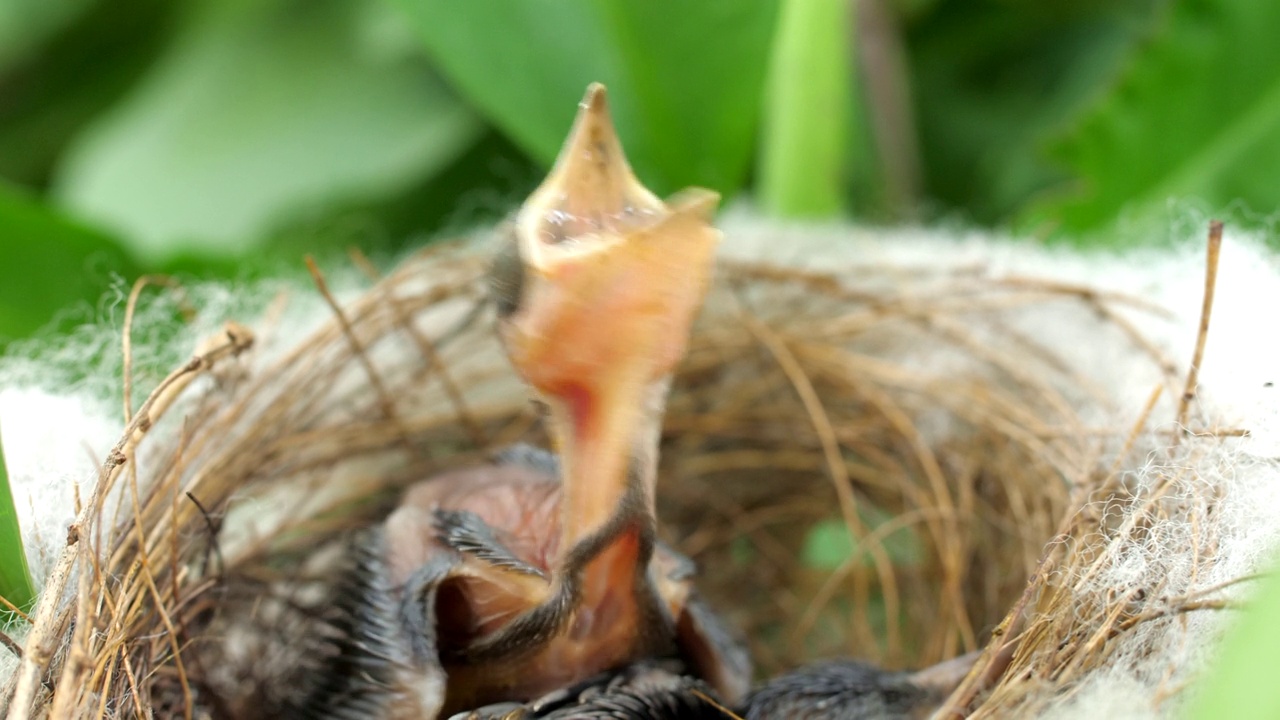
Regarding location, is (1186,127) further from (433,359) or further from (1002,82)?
(433,359)

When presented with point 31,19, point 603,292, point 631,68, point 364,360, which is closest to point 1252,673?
point 603,292

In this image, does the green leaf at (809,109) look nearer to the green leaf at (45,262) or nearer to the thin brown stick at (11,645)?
the green leaf at (45,262)

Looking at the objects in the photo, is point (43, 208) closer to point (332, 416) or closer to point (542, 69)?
point (332, 416)

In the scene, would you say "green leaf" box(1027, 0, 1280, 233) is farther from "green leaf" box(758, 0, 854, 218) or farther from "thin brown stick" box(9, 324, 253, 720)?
"thin brown stick" box(9, 324, 253, 720)

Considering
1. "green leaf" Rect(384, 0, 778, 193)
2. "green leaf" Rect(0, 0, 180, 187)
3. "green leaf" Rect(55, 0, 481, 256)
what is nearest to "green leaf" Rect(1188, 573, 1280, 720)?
"green leaf" Rect(384, 0, 778, 193)

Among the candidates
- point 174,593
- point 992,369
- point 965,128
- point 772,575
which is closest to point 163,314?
point 174,593
